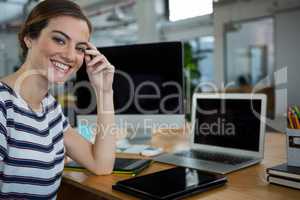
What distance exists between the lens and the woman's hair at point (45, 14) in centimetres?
97

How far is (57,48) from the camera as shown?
0.96 m

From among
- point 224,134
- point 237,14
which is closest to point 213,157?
point 224,134

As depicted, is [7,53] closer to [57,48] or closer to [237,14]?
[237,14]

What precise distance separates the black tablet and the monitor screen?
1.67ft

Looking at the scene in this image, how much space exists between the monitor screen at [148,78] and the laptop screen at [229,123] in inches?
5.8

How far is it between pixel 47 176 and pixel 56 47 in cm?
39

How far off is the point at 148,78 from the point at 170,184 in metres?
0.71

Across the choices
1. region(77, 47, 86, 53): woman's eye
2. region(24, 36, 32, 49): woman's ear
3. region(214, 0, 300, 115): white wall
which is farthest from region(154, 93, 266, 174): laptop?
region(214, 0, 300, 115): white wall

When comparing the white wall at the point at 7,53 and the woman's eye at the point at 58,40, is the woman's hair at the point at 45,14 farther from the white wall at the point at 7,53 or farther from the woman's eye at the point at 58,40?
the white wall at the point at 7,53

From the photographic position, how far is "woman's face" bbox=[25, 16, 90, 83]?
3.14ft

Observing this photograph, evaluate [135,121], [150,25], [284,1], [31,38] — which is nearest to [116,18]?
[150,25]

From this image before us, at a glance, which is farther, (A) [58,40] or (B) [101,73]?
(B) [101,73]

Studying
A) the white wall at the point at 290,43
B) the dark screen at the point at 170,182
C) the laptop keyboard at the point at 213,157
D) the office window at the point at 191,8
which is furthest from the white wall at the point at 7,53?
the dark screen at the point at 170,182

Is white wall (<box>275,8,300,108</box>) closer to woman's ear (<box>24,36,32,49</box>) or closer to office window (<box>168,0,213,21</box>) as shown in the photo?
office window (<box>168,0,213,21</box>)
